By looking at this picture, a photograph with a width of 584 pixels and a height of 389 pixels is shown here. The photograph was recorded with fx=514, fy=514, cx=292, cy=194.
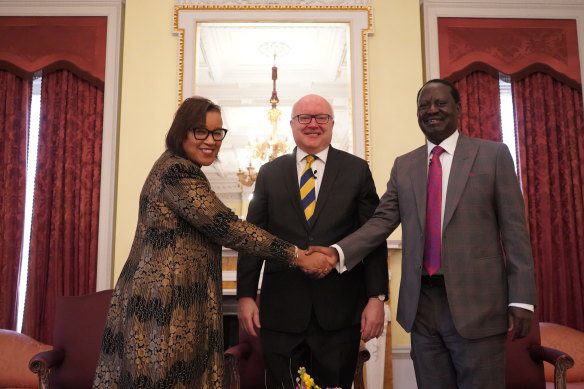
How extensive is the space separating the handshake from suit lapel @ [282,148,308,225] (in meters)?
0.19

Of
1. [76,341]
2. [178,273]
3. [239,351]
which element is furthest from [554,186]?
[76,341]

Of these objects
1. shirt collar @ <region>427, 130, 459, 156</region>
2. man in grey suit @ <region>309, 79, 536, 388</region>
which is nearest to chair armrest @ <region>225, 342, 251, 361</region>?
man in grey suit @ <region>309, 79, 536, 388</region>

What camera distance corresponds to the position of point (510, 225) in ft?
6.02

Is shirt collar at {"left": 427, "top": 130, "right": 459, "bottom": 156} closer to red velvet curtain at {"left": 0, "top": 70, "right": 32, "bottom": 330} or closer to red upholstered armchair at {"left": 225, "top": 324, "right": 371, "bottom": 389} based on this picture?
red upholstered armchair at {"left": 225, "top": 324, "right": 371, "bottom": 389}

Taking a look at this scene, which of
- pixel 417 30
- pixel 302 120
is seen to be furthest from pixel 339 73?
pixel 302 120

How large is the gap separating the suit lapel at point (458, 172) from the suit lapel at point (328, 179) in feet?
1.65

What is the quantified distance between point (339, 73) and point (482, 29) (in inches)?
48.7

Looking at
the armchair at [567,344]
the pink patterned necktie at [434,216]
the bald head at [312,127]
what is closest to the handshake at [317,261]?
the pink patterned necktie at [434,216]

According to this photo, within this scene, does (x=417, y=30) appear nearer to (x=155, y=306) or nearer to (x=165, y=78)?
(x=165, y=78)

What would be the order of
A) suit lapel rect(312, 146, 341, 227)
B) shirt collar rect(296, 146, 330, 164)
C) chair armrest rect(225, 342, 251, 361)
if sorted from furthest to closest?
chair armrest rect(225, 342, 251, 361) < shirt collar rect(296, 146, 330, 164) < suit lapel rect(312, 146, 341, 227)

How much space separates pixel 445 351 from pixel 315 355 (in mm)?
499

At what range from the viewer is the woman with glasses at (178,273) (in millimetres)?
1733

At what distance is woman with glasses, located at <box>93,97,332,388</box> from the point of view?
173 centimetres

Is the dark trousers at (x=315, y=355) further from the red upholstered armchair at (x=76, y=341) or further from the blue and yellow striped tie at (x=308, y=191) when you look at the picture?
the red upholstered armchair at (x=76, y=341)
